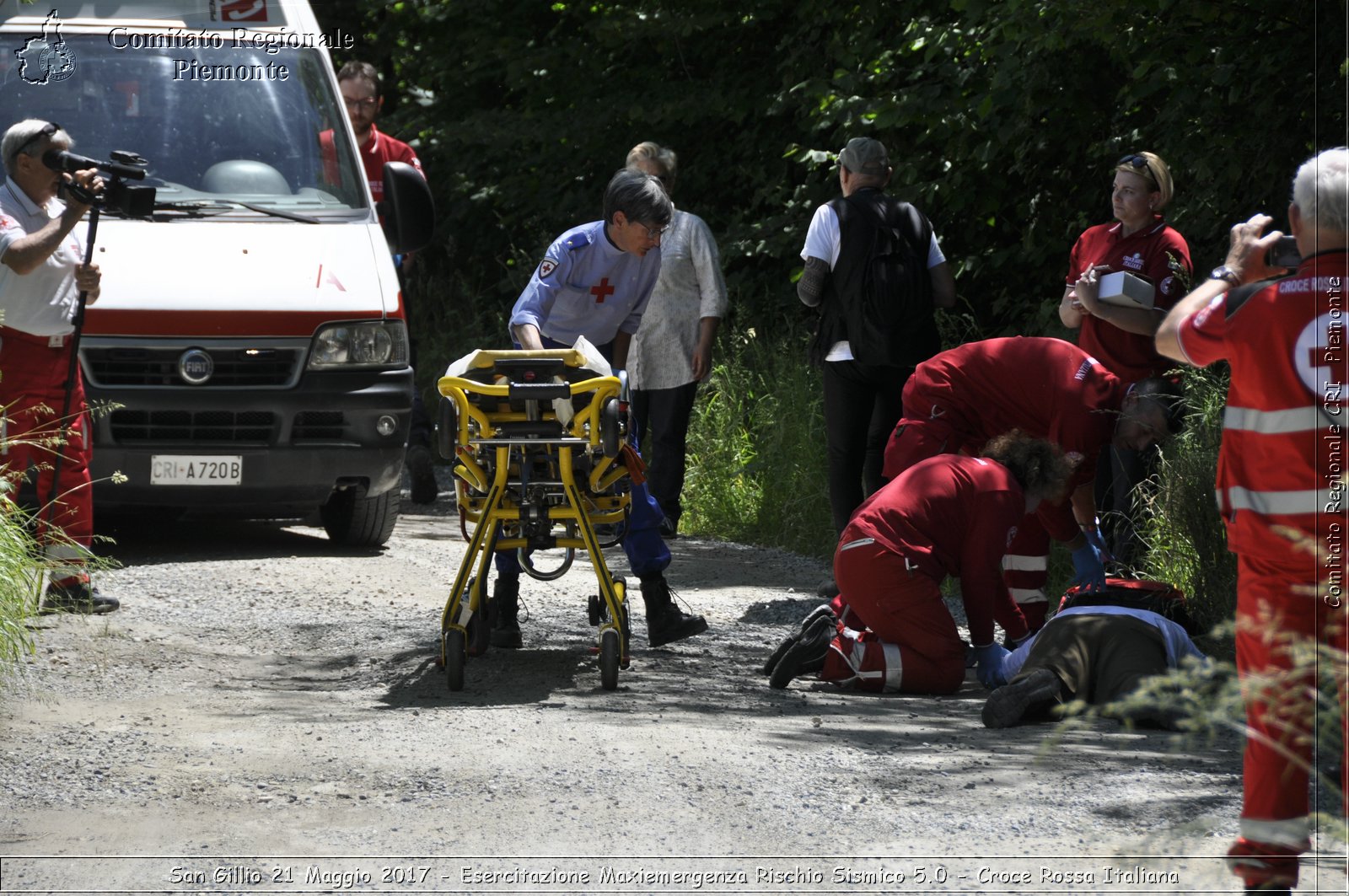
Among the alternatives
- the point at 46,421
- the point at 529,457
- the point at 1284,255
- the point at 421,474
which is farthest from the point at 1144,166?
the point at 421,474

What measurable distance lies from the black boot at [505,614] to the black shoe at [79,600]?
169 cm

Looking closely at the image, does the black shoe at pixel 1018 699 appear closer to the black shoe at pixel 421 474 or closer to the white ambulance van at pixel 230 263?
the white ambulance van at pixel 230 263

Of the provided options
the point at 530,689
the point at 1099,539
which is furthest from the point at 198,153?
the point at 1099,539

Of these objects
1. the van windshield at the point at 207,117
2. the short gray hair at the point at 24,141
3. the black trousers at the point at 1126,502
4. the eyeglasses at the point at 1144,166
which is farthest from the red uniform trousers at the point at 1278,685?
the van windshield at the point at 207,117

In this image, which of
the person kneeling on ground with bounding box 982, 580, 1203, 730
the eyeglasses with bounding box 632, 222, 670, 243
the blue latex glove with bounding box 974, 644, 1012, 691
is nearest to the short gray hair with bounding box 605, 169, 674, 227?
the eyeglasses with bounding box 632, 222, 670, 243

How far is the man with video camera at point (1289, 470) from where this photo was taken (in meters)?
3.73

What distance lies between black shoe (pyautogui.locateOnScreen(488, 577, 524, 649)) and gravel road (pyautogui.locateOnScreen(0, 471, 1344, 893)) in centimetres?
18

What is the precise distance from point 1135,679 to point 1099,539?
1756 millimetres

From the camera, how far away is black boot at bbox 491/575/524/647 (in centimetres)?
691

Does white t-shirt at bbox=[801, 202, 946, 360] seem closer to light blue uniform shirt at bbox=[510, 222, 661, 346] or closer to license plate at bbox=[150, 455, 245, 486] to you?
light blue uniform shirt at bbox=[510, 222, 661, 346]

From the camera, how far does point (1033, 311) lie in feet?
35.3

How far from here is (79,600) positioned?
715 cm

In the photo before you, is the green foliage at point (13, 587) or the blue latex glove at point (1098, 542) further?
the blue latex glove at point (1098, 542)

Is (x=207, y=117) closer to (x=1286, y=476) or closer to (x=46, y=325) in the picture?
(x=46, y=325)
